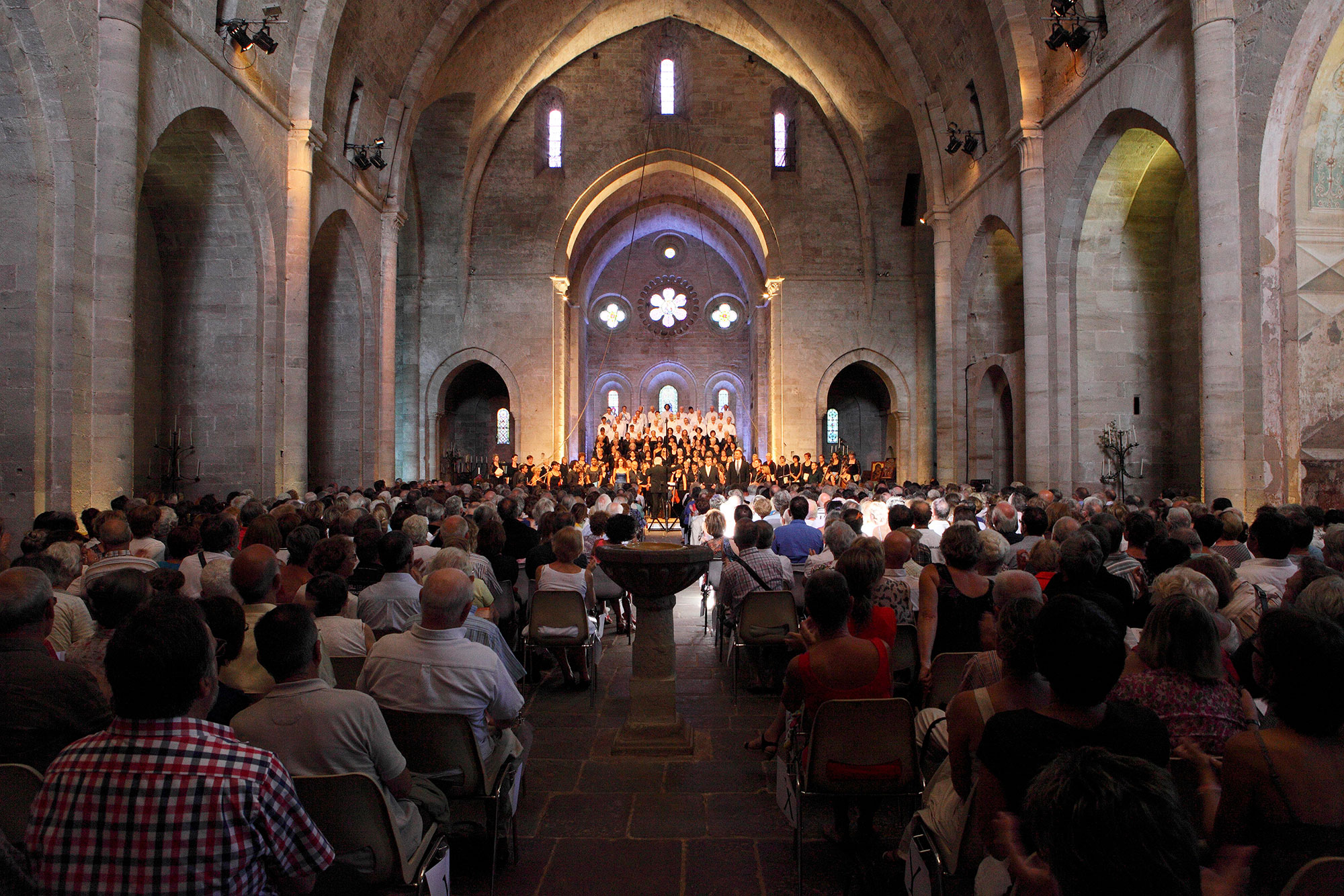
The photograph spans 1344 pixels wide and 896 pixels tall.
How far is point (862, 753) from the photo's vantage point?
3.08m

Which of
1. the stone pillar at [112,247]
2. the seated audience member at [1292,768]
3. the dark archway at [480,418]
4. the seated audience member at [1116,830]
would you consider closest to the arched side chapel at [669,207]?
the stone pillar at [112,247]

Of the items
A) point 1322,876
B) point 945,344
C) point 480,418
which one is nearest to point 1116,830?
point 1322,876

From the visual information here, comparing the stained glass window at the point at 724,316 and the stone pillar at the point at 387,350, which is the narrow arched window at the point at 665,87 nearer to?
the stone pillar at the point at 387,350

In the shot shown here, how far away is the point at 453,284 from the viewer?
23.3 meters

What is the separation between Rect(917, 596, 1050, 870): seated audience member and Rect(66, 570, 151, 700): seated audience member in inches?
113

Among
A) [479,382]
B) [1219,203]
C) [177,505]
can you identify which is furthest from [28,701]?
[479,382]

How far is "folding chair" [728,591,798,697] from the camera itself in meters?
5.43

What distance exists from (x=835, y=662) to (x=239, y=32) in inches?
462

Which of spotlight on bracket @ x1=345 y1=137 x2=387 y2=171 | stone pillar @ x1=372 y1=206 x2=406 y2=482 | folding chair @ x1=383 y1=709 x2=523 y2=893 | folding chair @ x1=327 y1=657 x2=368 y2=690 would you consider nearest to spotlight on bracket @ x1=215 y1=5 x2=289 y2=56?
spotlight on bracket @ x1=345 y1=137 x2=387 y2=171

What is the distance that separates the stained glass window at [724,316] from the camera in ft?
107

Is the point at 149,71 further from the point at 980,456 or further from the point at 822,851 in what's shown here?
the point at 980,456

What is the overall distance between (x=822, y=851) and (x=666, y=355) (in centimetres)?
2976

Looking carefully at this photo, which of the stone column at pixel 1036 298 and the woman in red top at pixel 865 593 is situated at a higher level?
the stone column at pixel 1036 298

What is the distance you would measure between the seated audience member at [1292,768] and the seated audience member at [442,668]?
2349 millimetres
